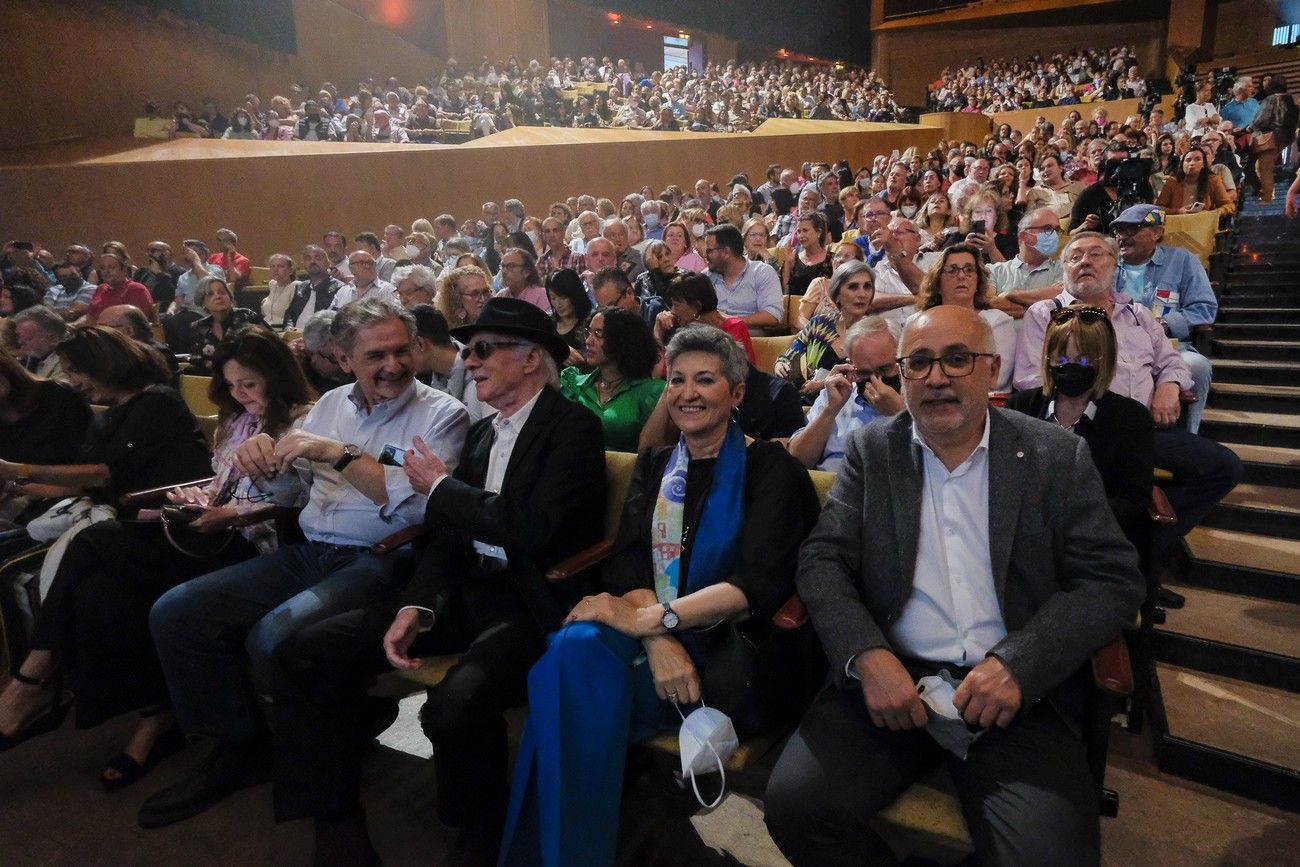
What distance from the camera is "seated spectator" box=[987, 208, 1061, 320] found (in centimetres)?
319

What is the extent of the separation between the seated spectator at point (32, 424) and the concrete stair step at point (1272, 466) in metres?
4.37

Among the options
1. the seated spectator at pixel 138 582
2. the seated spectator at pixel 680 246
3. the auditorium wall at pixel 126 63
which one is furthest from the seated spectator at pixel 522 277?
the auditorium wall at pixel 126 63

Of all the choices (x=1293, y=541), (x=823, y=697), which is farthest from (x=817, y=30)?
(x=823, y=697)

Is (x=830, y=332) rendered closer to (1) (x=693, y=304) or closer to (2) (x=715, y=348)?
(1) (x=693, y=304)

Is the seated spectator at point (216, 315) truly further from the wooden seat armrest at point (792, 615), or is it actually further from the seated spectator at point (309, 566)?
the wooden seat armrest at point (792, 615)

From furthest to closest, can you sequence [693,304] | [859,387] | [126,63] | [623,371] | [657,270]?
[126,63] < [657,270] < [693,304] < [623,371] < [859,387]

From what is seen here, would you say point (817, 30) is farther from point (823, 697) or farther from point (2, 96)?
point (823, 697)

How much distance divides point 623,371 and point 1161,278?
2.25 meters

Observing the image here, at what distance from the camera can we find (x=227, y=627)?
6.65 feet

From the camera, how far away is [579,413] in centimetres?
197

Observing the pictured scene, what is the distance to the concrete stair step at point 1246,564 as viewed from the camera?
248 cm

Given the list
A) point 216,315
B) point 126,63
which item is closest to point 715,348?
point 216,315

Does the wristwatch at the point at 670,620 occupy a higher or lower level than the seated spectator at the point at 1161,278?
lower

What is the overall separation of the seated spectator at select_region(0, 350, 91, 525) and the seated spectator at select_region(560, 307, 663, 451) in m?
1.82
